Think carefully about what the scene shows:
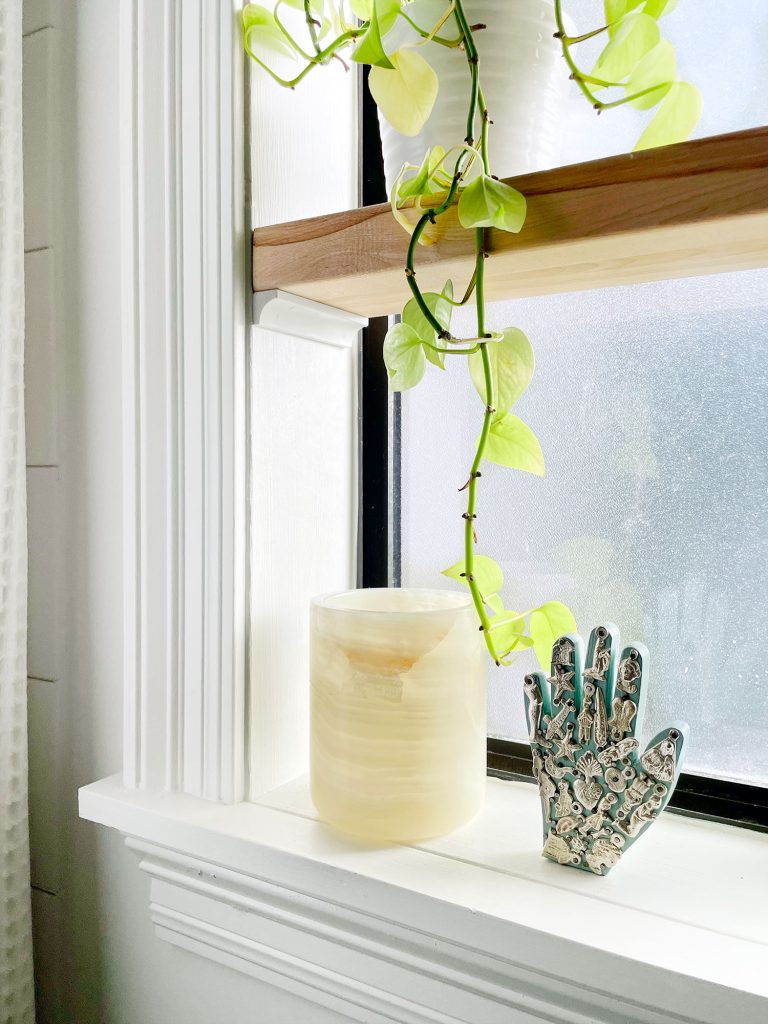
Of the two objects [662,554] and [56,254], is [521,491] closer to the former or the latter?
[662,554]

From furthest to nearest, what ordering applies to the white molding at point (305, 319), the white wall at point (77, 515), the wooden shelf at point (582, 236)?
1. the white wall at point (77, 515)
2. the white molding at point (305, 319)
3. the wooden shelf at point (582, 236)

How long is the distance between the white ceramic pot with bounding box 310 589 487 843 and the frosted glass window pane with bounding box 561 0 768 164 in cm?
46

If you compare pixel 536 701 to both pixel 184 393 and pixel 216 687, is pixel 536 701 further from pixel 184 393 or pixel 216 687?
pixel 184 393

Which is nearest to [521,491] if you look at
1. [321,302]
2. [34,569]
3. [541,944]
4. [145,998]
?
[321,302]

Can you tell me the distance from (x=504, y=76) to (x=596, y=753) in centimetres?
49

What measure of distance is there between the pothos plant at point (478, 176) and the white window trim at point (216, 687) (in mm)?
151

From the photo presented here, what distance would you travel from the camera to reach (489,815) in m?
0.67

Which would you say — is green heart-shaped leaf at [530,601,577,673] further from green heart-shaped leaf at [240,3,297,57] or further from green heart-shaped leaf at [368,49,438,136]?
green heart-shaped leaf at [240,3,297,57]


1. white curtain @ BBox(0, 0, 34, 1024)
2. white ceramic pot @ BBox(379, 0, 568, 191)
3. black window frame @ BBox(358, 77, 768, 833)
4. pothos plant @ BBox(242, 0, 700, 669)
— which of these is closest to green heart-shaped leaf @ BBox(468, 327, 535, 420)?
pothos plant @ BBox(242, 0, 700, 669)

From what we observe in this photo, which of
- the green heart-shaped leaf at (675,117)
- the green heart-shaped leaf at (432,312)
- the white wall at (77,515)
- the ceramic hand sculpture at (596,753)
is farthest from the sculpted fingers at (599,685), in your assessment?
the white wall at (77,515)

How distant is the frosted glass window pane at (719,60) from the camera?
0.63m

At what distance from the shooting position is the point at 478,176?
20.2 inches

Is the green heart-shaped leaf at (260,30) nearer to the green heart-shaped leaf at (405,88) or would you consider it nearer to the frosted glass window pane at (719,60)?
the green heart-shaped leaf at (405,88)

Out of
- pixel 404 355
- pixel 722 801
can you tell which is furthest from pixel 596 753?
pixel 404 355
